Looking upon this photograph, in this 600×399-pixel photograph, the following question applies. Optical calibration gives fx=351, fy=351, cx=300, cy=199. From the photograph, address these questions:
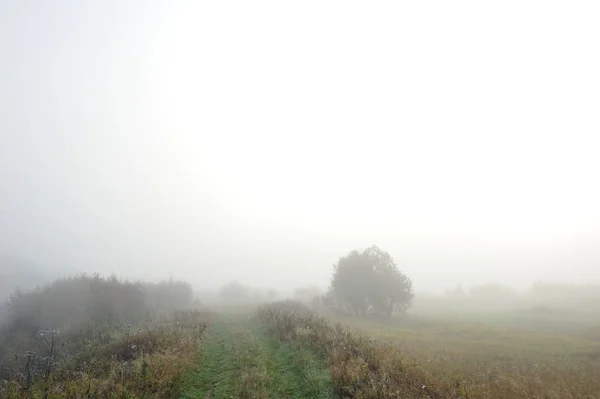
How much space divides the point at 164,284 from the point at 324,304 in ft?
122

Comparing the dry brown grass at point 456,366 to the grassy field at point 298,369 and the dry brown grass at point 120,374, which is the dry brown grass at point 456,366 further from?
the dry brown grass at point 120,374

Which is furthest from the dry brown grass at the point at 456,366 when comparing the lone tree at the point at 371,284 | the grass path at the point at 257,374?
the lone tree at the point at 371,284

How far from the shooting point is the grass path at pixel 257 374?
15078mm

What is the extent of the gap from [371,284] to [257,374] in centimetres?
4482

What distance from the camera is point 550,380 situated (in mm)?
18922

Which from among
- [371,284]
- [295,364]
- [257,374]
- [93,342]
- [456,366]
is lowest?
[93,342]

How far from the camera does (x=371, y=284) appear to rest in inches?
2317

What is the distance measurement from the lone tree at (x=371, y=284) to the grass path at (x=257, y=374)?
36007 mm

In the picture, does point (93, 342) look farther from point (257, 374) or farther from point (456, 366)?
point (456, 366)

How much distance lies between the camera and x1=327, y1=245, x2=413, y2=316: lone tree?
5894 centimetres

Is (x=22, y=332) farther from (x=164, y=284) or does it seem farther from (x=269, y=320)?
(x=164, y=284)

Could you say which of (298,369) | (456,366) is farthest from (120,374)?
(456,366)

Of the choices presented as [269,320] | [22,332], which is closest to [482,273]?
[269,320]

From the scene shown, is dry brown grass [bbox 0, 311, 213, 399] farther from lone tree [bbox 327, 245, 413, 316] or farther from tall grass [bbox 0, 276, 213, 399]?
lone tree [bbox 327, 245, 413, 316]
